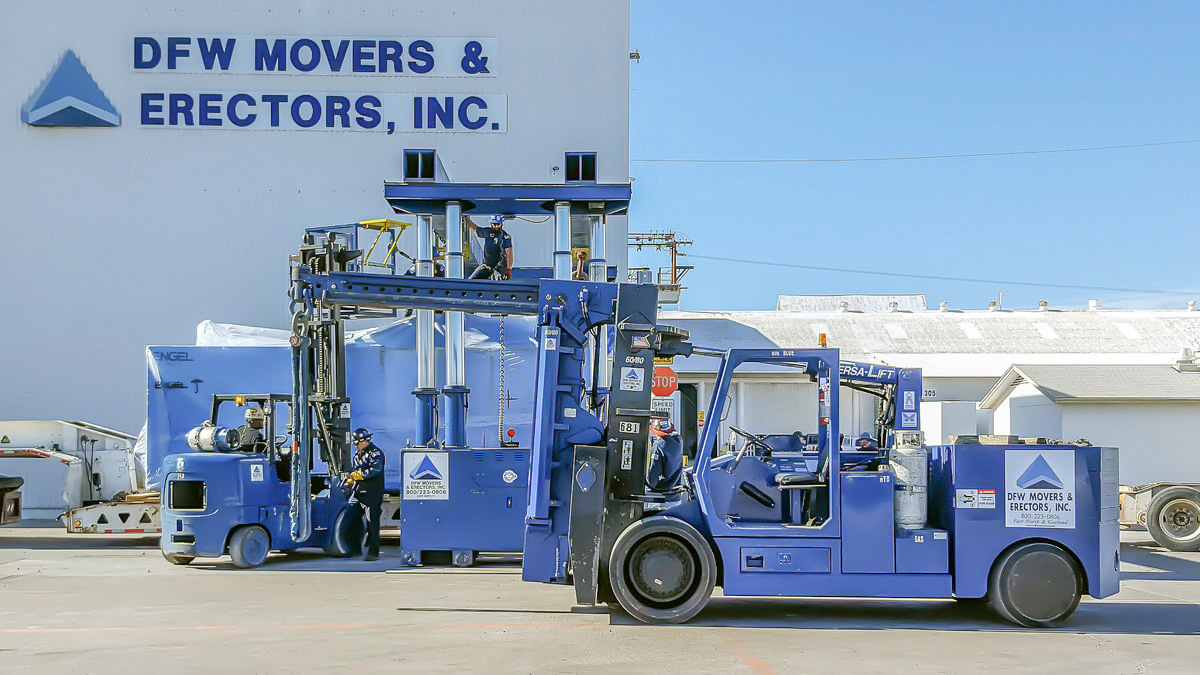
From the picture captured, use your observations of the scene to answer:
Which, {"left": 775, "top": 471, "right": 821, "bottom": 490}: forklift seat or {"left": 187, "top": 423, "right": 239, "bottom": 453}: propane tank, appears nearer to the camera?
{"left": 775, "top": 471, "right": 821, "bottom": 490}: forklift seat

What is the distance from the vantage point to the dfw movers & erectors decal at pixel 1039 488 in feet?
32.5

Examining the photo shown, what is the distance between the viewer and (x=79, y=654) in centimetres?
857

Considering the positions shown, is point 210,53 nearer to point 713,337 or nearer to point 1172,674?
point 713,337

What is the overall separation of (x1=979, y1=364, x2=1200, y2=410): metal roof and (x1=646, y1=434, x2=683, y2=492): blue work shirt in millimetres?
12110

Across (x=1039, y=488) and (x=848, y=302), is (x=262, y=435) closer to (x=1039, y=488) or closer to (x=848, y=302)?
(x=1039, y=488)

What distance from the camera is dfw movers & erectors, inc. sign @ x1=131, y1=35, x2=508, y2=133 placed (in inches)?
985

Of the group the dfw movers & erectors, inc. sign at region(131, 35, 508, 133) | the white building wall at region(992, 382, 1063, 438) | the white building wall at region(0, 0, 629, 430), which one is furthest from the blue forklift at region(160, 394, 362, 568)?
the white building wall at region(992, 382, 1063, 438)

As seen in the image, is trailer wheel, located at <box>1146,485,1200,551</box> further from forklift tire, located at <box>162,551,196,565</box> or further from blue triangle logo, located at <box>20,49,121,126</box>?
blue triangle logo, located at <box>20,49,121,126</box>

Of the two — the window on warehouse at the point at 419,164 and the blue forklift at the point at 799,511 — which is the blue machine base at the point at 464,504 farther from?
the window on warehouse at the point at 419,164

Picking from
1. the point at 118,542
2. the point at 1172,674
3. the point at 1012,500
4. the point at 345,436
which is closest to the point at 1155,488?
the point at 1012,500

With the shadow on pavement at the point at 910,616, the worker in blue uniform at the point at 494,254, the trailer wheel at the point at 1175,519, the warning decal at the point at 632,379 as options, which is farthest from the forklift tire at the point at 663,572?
the trailer wheel at the point at 1175,519

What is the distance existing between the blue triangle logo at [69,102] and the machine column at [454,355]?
Result: 13181 millimetres

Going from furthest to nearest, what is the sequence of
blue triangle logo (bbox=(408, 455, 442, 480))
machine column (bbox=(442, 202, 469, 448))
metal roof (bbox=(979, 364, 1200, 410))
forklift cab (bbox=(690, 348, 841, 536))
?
metal roof (bbox=(979, 364, 1200, 410)) → machine column (bbox=(442, 202, 469, 448)) → blue triangle logo (bbox=(408, 455, 442, 480)) → forklift cab (bbox=(690, 348, 841, 536))

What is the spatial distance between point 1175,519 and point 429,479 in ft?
38.0
